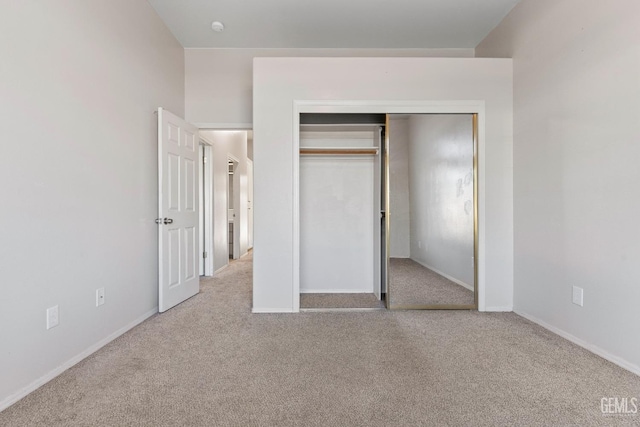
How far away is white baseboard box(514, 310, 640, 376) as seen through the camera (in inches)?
71.6

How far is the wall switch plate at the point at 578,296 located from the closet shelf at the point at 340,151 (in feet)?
6.90

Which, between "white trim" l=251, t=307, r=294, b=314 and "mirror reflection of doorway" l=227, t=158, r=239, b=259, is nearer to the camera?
"white trim" l=251, t=307, r=294, b=314

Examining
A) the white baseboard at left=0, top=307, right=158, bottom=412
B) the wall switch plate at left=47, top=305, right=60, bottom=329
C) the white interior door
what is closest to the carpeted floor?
the white interior door

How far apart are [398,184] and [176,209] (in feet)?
7.32

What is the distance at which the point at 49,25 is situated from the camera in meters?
1.79

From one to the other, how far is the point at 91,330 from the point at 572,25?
4.01 meters

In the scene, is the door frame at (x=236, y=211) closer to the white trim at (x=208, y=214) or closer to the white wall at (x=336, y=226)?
the white trim at (x=208, y=214)

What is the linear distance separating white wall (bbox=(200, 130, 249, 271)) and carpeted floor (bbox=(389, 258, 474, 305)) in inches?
114

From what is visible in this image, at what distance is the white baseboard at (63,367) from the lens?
1.53m

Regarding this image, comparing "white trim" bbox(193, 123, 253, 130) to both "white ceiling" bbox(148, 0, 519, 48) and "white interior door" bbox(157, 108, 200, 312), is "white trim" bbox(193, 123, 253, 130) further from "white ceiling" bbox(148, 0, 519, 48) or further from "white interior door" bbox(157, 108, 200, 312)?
"white ceiling" bbox(148, 0, 519, 48)

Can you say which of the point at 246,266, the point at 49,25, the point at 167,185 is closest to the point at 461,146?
the point at 167,185

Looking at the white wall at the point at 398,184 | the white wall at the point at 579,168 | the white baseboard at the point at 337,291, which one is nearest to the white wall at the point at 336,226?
the white baseboard at the point at 337,291

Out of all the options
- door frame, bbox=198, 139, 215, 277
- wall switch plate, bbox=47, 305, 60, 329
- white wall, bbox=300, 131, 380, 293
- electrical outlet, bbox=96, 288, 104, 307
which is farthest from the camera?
door frame, bbox=198, 139, 215, 277

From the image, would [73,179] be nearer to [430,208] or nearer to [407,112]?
[407,112]
